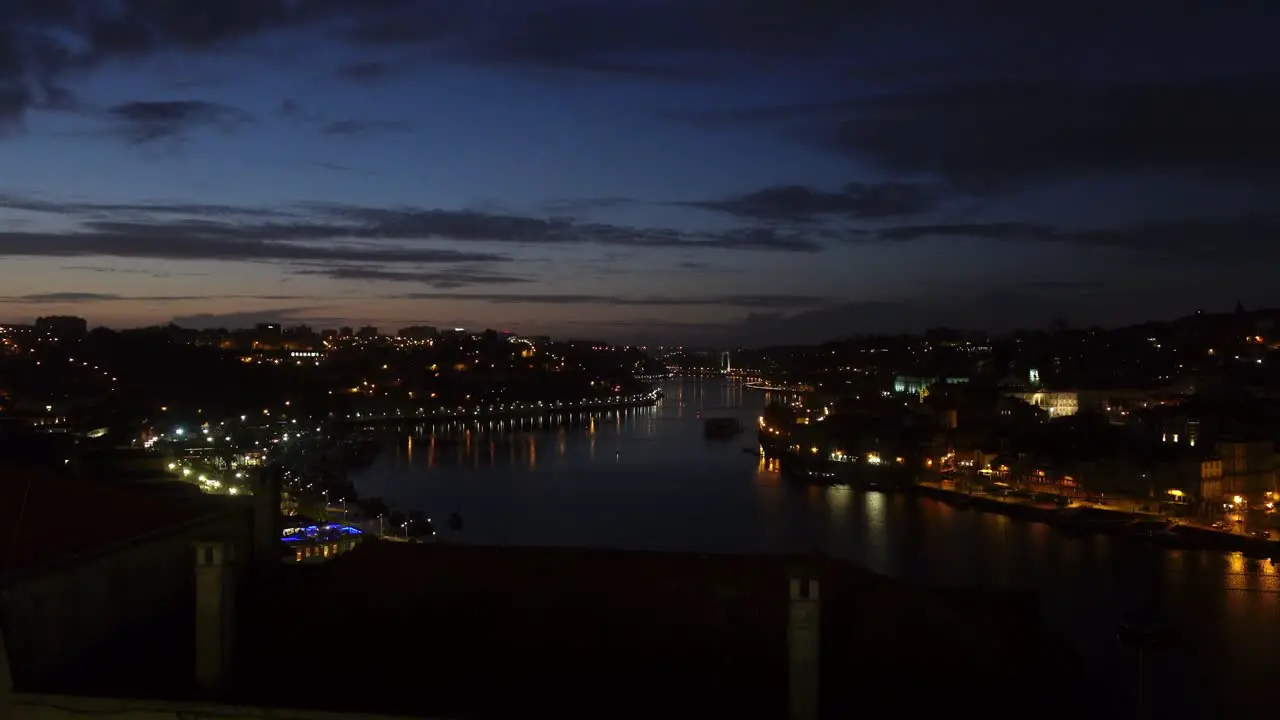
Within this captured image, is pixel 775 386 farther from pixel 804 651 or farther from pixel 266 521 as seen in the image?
pixel 804 651

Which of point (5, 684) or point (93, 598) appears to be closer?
point (5, 684)

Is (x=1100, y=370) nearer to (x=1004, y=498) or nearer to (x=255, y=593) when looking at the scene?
(x=1004, y=498)

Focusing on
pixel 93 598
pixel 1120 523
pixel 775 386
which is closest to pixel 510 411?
pixel 775 386

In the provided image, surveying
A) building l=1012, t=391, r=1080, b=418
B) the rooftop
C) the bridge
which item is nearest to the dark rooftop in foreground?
the rooftop

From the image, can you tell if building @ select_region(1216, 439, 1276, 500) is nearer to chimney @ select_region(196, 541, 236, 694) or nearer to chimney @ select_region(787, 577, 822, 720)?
chimney @ select_region(787, 577, 822, 720)

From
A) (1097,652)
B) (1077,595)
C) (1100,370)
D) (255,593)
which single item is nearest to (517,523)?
(1077,595)
